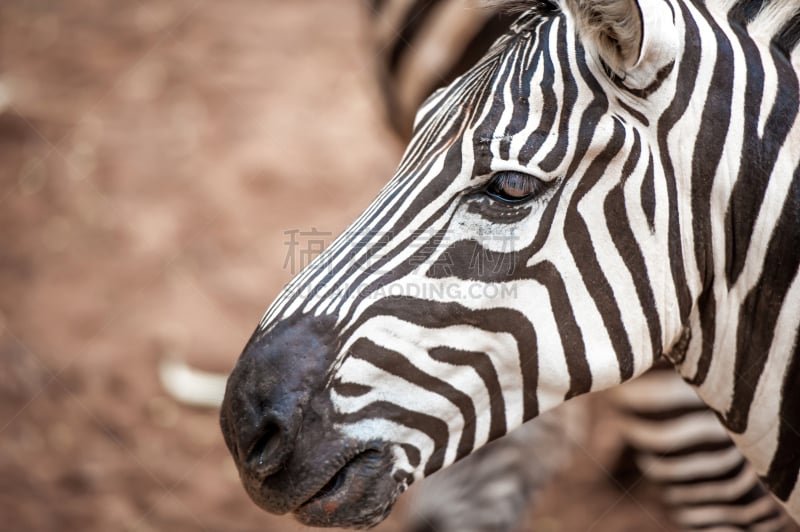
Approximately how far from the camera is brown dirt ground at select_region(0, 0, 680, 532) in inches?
237

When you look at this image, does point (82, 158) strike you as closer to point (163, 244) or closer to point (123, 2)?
point (163, 244)

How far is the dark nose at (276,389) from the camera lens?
2.30 meters

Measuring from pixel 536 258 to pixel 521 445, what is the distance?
12.5 feet

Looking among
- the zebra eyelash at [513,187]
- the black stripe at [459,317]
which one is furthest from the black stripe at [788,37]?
the black stripe at [459,317]

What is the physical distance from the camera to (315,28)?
37.2 feet

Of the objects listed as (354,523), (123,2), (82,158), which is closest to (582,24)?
(354,523)

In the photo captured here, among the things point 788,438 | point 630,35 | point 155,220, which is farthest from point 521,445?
point 155,220

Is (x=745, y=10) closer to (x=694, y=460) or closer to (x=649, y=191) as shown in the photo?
(x=649, y=191)

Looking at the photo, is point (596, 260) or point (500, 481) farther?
point (500, 481)

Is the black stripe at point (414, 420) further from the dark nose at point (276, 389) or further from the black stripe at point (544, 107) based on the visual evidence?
the black stripe at point (544, 107)

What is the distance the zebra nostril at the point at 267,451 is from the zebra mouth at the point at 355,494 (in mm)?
184

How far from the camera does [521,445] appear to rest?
19.3 feet

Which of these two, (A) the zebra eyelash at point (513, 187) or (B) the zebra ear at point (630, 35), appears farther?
(A) the zebra eyelash at point (513, 187)

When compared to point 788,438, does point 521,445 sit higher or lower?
lower
